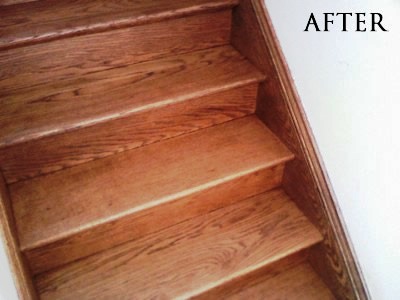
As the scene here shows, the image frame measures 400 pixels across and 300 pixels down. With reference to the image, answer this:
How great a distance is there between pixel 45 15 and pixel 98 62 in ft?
0.84

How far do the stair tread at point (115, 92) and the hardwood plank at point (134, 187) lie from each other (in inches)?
7.4

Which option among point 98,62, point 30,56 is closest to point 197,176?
point 98,62

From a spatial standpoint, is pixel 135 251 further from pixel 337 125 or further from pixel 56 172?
pixel 337 125

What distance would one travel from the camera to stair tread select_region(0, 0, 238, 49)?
1.30m

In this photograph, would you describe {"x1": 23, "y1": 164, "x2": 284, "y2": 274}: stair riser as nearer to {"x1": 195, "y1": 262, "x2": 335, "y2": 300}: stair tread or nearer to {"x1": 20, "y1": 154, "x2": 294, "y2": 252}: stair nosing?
{"x1": 20, "y1": 154, "x2": 294, "y2": 252}: stair nosing

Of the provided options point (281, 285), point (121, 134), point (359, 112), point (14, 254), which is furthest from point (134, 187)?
point (359, 112)

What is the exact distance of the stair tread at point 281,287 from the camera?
4.44 ft

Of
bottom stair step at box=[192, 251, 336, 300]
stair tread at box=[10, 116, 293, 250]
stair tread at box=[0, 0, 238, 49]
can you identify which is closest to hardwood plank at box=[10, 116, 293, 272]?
stair tread at box=[10, 116, 293, 250]

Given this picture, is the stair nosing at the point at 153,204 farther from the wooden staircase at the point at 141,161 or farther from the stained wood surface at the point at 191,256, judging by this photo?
the stained wood surface at the point at 191,256

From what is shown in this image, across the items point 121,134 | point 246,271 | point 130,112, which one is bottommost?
point 246,271

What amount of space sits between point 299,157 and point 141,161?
575mm

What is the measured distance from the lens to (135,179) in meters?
1.32

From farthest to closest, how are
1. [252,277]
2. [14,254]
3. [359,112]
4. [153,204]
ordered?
[252,277] → [153,204] → [359,112] → [14,254]

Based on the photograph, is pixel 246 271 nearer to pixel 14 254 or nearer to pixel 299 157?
pixel 299 157
